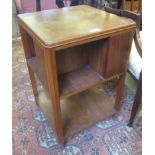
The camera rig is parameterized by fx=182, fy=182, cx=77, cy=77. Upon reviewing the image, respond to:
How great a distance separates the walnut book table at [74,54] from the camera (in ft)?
2.62

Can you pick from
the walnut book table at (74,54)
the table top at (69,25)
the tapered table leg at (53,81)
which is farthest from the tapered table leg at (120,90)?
the tapered table leg at (53,81)

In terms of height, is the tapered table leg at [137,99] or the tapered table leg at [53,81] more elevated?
the tapered table leg at [53,81]

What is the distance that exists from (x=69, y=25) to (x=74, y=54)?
0.78 ft

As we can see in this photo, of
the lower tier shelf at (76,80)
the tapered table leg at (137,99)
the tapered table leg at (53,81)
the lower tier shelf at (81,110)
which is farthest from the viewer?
the lower tier shelf at (81,110)

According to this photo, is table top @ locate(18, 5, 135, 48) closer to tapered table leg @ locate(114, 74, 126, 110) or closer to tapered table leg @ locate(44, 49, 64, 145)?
tapered table leg @ locate(44, 49, 64, 145)

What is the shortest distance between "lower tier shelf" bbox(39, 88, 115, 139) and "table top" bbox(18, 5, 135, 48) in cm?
61

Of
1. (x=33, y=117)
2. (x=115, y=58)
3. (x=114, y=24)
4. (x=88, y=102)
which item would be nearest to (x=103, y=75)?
(x=115, y=58)

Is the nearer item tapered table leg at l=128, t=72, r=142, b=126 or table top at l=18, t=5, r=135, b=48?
table top at l=18, t=5, r=135, b=48

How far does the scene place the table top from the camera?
774mm

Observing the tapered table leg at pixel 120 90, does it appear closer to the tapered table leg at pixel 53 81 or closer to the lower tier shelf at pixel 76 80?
the lower tier shelf at pixel 76 80

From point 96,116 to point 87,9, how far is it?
0.71 metres

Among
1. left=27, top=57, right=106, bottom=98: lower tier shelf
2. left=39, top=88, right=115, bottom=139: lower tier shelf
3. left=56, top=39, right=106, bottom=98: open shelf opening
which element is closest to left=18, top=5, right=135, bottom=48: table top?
left=56, top=39, right=106, bottom=98: open shelf opening

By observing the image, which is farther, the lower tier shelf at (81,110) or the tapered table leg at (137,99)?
the lower tier shelf at (81,110)

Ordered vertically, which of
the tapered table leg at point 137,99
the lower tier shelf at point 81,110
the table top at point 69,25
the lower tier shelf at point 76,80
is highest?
the table top at point 69,25
